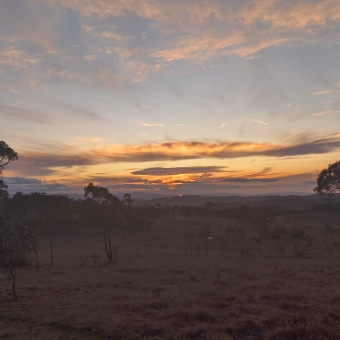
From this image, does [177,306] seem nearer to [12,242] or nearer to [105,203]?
[12,242]

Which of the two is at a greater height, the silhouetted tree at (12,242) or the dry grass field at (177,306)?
the silhouetted tree at (12,242)

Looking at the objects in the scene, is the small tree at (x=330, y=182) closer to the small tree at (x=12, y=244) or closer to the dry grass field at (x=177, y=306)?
the dry grass field at (x=177, y=306)

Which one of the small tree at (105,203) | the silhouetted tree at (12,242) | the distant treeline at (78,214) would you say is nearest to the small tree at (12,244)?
the silhouetted tree at (12,242)

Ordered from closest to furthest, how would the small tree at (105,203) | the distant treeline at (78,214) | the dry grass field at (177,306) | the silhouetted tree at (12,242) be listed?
the dry grass field at (177,306)
the silhouetted tree at (12,242)
the small tree at (105,203)
the distant treeline at (78,214)

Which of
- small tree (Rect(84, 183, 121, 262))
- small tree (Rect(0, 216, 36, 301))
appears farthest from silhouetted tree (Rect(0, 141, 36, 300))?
small tree (Rect(84, 183, 121, 262))

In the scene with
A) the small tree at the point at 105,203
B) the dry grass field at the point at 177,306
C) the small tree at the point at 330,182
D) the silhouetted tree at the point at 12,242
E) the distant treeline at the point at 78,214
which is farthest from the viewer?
the distant treeline at the point at 78,214

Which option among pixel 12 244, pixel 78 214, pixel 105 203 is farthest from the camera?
pixel 78 214

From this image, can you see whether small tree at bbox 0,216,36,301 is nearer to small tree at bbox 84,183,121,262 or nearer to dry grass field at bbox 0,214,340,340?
dry grass field at bbox 0,214,340,340

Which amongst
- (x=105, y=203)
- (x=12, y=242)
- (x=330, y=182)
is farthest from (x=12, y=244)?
(x=330, y=182)

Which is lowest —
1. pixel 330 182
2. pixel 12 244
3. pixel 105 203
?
pixel 12 244

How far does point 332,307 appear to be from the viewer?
1301cm

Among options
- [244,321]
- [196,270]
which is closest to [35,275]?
[196,270]

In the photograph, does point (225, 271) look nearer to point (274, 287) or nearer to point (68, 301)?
point (274, 287)

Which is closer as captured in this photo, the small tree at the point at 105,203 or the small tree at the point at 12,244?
the small tree at the point at 12,244
